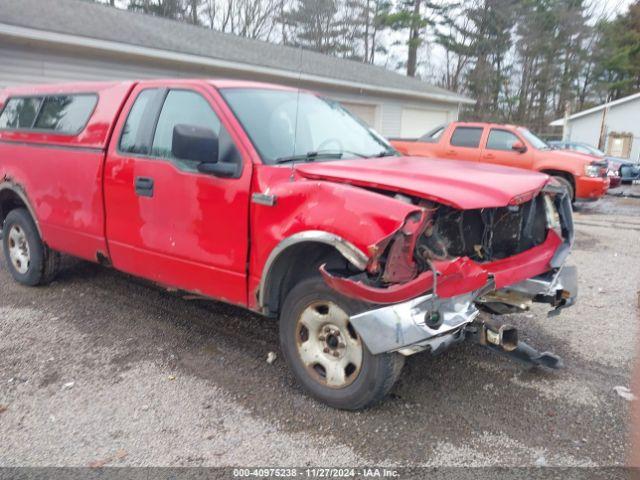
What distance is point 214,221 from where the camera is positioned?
3.60 meters

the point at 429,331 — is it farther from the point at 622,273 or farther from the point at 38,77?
the point at 38,77

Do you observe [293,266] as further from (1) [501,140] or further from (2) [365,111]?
(2) [365,111]

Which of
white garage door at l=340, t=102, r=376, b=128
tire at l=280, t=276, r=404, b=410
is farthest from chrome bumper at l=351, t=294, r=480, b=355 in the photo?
white garage door at l=340, t=102, r=376, b=128

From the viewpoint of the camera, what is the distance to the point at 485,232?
345cm

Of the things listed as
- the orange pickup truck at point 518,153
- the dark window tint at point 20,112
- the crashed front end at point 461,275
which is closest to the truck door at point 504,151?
the orange pickup truck at point 518,153

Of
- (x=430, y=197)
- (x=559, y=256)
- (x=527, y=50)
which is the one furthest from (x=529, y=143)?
(x=527, y=50)

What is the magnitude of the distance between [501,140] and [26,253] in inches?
366

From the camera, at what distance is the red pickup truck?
2.85m

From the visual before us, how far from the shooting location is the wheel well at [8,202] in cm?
535

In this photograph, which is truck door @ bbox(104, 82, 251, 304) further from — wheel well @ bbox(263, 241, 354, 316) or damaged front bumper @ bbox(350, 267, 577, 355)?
damaged front bumper @ bbox(350, 267, 577, 355)

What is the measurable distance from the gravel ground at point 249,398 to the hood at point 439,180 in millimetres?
1283

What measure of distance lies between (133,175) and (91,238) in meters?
0.83

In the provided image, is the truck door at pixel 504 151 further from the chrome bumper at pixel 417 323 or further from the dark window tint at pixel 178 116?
the chrome bumper at pixel 417 323

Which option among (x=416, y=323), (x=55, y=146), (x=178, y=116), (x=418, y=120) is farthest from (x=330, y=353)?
(x=418, y=120)
